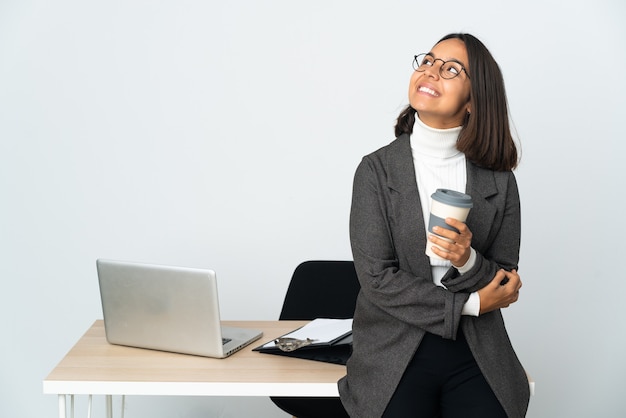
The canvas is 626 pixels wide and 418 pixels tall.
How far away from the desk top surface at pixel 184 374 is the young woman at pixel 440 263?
0.13 m

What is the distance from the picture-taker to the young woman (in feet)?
6.84

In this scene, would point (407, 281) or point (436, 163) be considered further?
point (436, 163)

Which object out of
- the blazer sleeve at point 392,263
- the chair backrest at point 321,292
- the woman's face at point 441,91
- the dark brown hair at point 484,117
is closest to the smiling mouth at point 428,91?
the woman's face at point 441,91

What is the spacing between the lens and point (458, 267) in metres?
2.05

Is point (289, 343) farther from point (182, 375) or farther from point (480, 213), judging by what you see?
point (480, 213)

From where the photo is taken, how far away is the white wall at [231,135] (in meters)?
3.91

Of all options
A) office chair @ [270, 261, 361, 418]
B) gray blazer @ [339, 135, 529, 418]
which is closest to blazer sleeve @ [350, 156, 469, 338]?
gray blazer @ [339, 135, 529, 418]

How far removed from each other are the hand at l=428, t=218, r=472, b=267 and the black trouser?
25cm

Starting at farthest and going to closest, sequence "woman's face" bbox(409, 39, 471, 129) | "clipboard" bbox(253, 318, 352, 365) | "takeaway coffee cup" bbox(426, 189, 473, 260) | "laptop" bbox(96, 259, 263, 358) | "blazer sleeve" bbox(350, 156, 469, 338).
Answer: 1. "clipboard" bbox(253, 318, 352, 365)
2. "laptop" bbox(96, 259, 263, 358)
3. "woman's face" bbox(409, 39, 471, 129)
4. "blazer sleeve" bbox(350, 156, 469, 338)
5. "takeaway coffee cup" bbox(426, 189, 473, 260)

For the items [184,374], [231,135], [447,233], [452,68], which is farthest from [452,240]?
[231,135]

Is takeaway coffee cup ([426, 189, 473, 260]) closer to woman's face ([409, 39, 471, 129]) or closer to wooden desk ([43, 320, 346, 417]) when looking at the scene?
woman's face ([409, 39, 471, 129])

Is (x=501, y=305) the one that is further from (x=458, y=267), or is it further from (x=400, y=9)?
(x=400, y=9)

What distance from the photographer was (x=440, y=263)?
2.17 metres

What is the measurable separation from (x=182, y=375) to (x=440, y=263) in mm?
735
